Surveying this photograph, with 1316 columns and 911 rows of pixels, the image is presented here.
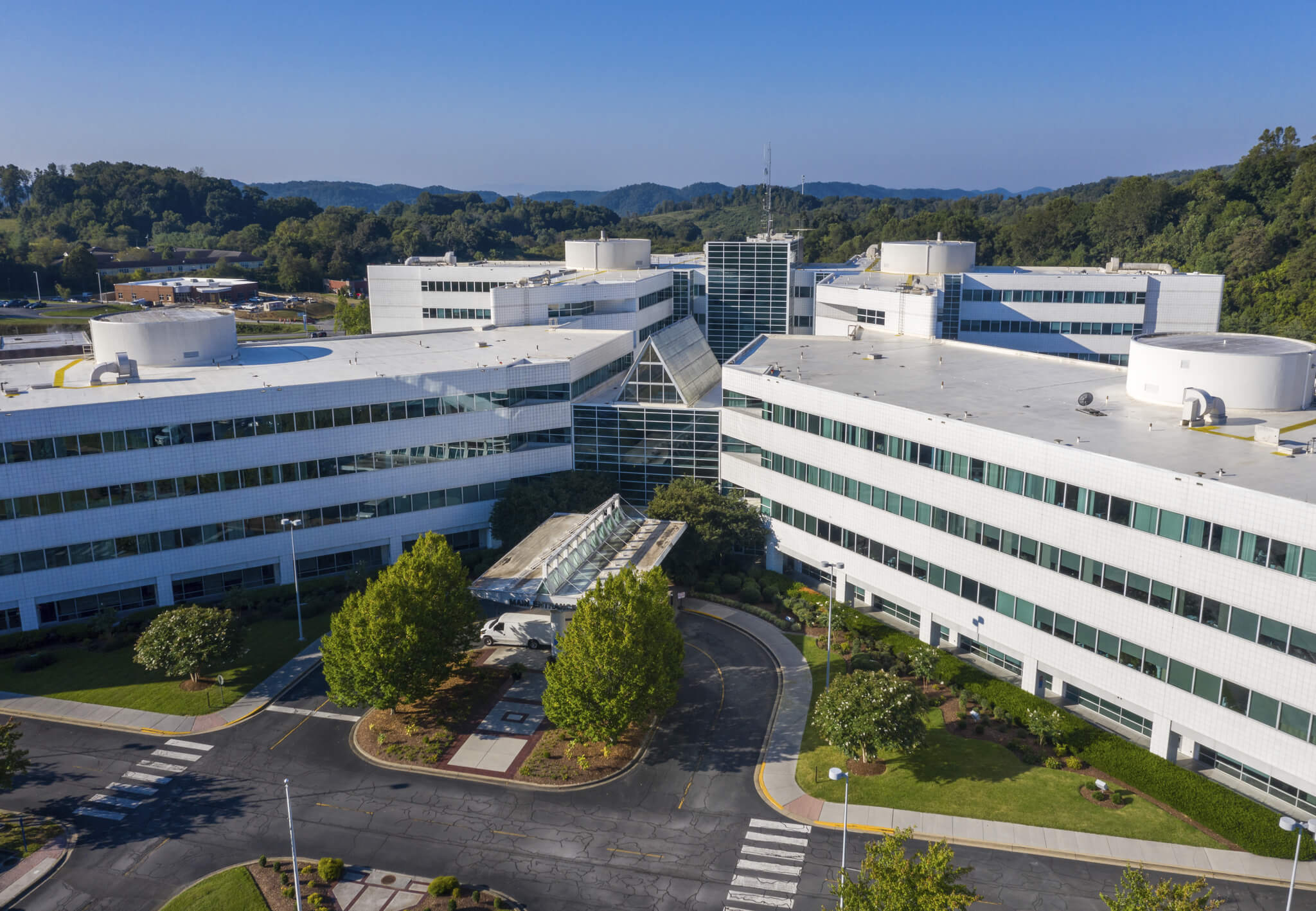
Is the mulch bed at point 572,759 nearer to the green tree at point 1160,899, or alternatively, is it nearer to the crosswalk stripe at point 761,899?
the crosswalk stripe at point 761,899

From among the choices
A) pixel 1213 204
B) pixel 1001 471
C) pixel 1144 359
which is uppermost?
pixel 1213 204

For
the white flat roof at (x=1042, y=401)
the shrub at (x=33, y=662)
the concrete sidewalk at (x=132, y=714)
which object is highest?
the white flat roof at (x=1042, y=401)

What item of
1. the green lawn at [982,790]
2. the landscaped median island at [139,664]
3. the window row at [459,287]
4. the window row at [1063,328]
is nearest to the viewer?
the green lawn at [982,790]

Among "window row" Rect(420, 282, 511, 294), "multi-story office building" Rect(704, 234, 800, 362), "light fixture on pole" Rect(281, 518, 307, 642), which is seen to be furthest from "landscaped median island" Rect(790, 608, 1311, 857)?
"window row" Rect(420, 282, 511, 294)

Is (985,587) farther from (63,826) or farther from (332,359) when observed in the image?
(332,359)

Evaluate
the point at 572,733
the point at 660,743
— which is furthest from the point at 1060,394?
the point at 572,733

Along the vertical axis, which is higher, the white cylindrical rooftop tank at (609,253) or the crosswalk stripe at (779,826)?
the white cylindrical rooftop tank at (609,253)

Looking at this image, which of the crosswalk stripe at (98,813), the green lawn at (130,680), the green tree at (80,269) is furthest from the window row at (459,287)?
the green tree at (80,269)
